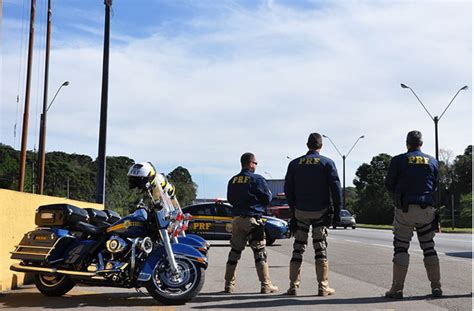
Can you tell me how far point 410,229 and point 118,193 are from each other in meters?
43.5

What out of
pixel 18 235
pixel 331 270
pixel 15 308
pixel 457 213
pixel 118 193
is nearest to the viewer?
pixel 15 308

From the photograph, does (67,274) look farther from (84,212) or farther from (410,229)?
(410,229)

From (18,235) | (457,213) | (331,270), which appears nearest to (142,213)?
(18,235)

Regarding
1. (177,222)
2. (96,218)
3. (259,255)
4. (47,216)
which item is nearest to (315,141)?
(259,255)

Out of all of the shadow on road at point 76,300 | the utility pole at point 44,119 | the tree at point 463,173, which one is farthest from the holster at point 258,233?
the tree at point 463,173

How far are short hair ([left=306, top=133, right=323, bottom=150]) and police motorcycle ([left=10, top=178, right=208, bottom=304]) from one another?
2.11m

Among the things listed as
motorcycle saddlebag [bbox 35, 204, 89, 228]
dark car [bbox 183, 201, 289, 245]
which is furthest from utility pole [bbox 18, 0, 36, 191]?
motorcycle saddlebag [bbox 35, 204, 89, 228]

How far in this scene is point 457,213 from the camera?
57.3 m

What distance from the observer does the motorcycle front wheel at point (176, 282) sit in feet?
22.5

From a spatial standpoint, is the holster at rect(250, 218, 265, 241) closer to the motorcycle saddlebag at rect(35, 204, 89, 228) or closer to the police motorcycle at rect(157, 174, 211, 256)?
the police motorcycle at rect(157, 174, 211, 256)

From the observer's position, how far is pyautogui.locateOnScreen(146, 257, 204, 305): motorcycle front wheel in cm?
685

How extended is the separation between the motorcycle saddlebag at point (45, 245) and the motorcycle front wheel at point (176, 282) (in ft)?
4.10

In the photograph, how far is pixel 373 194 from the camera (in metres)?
72.9

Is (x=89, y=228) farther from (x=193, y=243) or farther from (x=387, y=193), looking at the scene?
(x=387, y=193)
